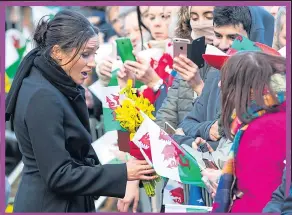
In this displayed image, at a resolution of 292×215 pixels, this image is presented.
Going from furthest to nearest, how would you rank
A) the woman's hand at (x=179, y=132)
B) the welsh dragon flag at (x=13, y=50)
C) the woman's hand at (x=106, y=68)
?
the welsh dragon flag at (x=13, y=50)
the woman's hand at (x=106, y=68)
the woman's hand at (x=179, y=132)

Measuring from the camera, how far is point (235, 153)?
472 cm

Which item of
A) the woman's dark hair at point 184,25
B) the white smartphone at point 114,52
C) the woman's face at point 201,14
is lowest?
the white smartphone at point 114,52

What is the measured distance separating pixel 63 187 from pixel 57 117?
359mm

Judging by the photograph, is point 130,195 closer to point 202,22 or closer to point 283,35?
point 202,22

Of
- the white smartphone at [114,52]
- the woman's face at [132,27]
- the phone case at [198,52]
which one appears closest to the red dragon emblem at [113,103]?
the phone case at [198,52]

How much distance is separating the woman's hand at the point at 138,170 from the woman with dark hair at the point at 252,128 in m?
0.45

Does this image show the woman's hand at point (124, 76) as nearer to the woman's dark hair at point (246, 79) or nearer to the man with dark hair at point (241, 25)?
the man with dark hair at point (241, 25)

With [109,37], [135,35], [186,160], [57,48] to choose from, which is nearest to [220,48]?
[186,160]

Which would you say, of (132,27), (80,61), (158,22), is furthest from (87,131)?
(132,27)

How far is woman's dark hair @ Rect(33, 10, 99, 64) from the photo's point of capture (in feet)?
16.4

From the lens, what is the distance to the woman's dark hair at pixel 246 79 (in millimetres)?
4805

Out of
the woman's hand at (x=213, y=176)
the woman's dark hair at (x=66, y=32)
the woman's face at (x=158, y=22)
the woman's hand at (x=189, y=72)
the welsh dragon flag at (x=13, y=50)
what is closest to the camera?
the woman's dark hair at (x=66, y=32)

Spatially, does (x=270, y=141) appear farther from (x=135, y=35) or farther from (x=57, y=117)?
(x=135, y=35)

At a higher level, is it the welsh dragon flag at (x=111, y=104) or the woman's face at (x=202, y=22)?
the woman's face at (x=202, y=22)
